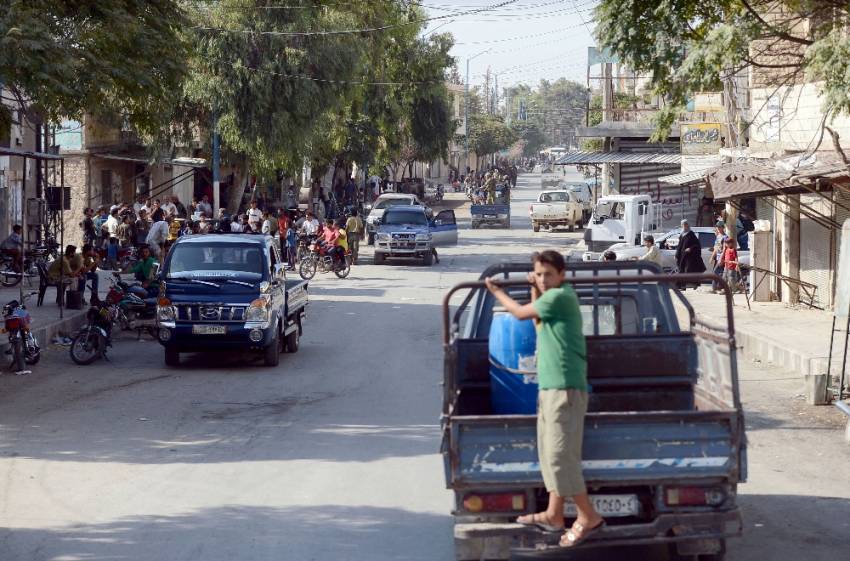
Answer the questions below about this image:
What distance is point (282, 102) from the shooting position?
38.3 metres

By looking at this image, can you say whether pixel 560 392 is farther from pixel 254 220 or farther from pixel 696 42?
pixel 254 220

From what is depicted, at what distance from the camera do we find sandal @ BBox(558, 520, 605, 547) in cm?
666

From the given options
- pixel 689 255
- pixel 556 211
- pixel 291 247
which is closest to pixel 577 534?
pixel 689 255

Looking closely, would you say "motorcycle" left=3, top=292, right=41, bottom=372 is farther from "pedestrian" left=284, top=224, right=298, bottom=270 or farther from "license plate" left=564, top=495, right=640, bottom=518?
"pedestrian" left=284, top=224, right=298, bottom=270

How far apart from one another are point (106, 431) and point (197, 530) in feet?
13.6

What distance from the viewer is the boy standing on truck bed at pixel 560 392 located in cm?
653

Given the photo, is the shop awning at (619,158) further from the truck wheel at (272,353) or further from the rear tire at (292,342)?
the truck wheel at (272,353)

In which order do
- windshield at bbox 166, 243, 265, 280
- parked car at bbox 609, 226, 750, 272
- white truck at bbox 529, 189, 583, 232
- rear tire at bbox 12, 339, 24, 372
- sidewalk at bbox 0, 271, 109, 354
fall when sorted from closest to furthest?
rear tire at bbox 12, 339, 24, 372 → windshield at bbox 166, 243, 265, 280 → sidewalk at bbox 0, 271, 109, 354 → parked car at bbox 609, 226, 750, 272 → white truck at bbox 529, 189, 583, 232

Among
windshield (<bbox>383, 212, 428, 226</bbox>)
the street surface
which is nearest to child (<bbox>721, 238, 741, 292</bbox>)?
the street surface

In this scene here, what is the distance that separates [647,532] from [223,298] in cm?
1087

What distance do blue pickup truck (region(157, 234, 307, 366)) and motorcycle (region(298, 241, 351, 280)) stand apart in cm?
1402

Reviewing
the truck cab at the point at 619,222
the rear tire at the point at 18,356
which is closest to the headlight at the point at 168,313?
the rear tire at the point at 18,356

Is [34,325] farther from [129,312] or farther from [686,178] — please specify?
[686,178]

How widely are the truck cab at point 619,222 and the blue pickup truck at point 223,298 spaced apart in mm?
20031
